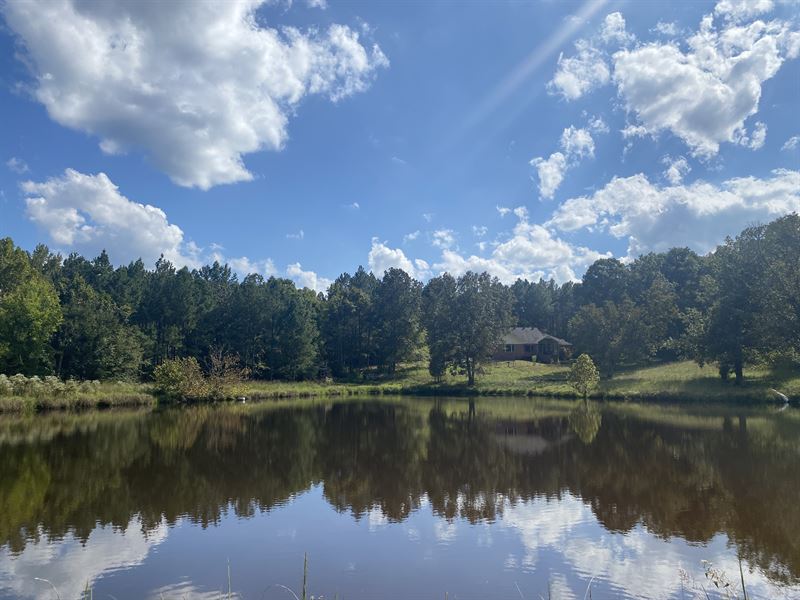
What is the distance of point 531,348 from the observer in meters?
78.0

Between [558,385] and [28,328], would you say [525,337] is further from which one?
[28,328]

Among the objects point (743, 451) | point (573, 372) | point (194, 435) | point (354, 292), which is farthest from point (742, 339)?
point (354, 292)

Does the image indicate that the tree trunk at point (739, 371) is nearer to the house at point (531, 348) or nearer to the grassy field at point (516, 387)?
the grassy field at point (516, 387)

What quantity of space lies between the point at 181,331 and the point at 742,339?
5817 cm

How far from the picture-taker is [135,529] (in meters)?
10.9

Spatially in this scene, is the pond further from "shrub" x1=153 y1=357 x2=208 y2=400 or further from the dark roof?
the dark roof

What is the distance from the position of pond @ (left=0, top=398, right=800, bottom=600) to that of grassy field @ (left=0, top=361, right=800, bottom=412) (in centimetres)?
1509

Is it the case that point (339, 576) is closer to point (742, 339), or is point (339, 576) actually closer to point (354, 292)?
point (742, 339)

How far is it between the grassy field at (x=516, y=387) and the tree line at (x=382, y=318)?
2042 mm

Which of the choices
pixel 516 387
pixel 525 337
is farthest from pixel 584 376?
pixel 525 337

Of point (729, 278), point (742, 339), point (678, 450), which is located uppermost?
point (729, 278)

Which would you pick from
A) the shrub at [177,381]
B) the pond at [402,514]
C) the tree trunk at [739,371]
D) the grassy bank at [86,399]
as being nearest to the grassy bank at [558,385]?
the tree trunk at [739,371]

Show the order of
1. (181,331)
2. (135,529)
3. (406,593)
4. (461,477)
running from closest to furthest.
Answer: (406,593), (135,529), (461,477), (181,331)

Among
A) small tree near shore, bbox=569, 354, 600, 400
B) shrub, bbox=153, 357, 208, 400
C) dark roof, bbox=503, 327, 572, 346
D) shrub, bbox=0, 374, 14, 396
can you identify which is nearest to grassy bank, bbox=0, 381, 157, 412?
shrub, bbox=0, 374, 14, 396
